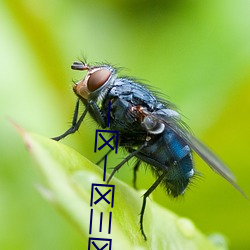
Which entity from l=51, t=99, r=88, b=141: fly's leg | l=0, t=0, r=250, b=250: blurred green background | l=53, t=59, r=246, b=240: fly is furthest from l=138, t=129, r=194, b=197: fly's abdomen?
l=0, t=0, r=250, b=250: blurred green background

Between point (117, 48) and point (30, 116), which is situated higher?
point (117, 48)

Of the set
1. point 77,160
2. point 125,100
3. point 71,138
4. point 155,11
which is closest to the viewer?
point 77,160

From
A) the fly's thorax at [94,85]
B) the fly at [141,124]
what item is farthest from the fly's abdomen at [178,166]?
the fly's thorax at [94,85]

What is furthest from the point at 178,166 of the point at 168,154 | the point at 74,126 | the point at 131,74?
the point at 131,74

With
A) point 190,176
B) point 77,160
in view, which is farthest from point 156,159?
point 77,160

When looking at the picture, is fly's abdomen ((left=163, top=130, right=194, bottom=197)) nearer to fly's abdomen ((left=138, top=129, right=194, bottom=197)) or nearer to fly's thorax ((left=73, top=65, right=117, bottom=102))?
fly's abdomen ((left=138, top=129, right=194, bottom=197))

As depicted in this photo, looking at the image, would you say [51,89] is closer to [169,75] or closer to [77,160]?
[169,75]

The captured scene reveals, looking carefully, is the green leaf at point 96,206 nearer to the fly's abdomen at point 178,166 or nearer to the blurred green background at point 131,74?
the fly's abdomen at point 178,166
